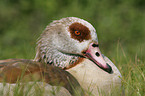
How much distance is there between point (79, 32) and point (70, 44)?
0.70 ft

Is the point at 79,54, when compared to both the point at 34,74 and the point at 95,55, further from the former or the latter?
the point at 34,74

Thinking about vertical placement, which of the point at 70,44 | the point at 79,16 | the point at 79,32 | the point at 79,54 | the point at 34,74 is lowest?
the point at 34,74

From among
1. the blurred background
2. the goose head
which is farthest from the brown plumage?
the blurred background

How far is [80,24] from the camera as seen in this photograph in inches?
156

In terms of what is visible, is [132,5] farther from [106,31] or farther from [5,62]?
[5,62]

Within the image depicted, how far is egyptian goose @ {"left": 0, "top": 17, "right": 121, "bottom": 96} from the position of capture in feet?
12.0

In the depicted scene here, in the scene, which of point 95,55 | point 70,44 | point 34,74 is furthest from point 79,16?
point 34,74

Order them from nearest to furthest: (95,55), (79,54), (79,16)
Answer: (95,55), (79,54), (79,16)

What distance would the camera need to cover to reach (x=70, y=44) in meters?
4.04

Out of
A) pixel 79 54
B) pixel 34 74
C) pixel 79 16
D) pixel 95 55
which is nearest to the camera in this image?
pixel 34 74

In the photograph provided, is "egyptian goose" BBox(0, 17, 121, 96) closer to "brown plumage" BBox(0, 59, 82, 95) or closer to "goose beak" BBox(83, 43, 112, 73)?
"goose beak" BBox(83, 43, 112, 73)

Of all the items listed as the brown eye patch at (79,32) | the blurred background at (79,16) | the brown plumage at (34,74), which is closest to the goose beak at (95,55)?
the brown eye patch at (79,32)

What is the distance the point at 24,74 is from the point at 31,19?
771 cm

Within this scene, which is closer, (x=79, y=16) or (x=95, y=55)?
(x=95, y=55)
